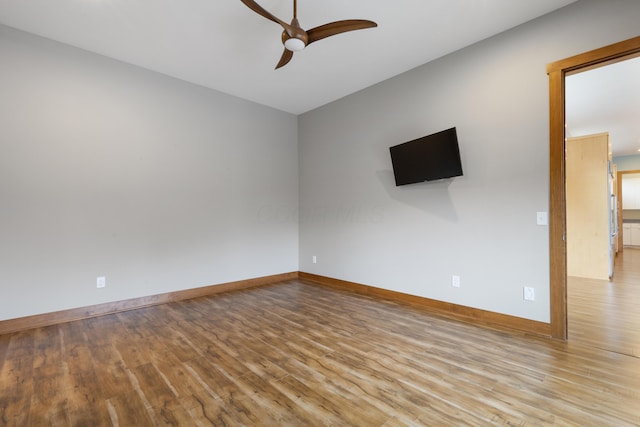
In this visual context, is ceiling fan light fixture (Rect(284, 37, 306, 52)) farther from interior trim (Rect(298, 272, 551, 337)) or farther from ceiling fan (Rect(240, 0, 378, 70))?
interior trim (Rect(298, 272, 551, 337))

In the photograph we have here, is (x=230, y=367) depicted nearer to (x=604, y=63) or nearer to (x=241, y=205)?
(x=241, y=205)

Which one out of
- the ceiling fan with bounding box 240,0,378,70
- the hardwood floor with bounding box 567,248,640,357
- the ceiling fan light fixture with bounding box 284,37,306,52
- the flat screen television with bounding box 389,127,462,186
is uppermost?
the ceiling fan with bounding box 240,0,378,70

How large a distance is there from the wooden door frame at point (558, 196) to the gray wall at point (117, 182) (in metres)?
3.69

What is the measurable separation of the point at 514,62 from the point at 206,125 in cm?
378

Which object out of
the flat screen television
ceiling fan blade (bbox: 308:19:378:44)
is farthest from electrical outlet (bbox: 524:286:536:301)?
ceiling fan blade (bbox: 308:19:378:44)

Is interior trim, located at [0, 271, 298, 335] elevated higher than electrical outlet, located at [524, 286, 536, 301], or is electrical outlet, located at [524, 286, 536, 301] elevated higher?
electrical outlet, located at [524, 286, 536, 301]

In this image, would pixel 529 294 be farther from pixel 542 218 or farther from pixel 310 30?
pixel 310 30

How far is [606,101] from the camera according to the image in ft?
14.3

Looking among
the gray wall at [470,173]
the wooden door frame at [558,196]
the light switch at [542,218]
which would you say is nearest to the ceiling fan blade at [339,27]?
the gray wall at [470,173]

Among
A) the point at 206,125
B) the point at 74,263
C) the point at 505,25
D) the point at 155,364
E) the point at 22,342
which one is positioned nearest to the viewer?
the point at 155,364

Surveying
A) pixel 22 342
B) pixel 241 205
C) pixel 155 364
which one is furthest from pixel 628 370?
pixel 22 342

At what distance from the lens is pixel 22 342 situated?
2539 millimetres

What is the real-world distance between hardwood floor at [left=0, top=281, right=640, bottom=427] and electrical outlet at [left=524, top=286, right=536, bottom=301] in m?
0.35

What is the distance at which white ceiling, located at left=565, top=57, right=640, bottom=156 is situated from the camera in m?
3.52
